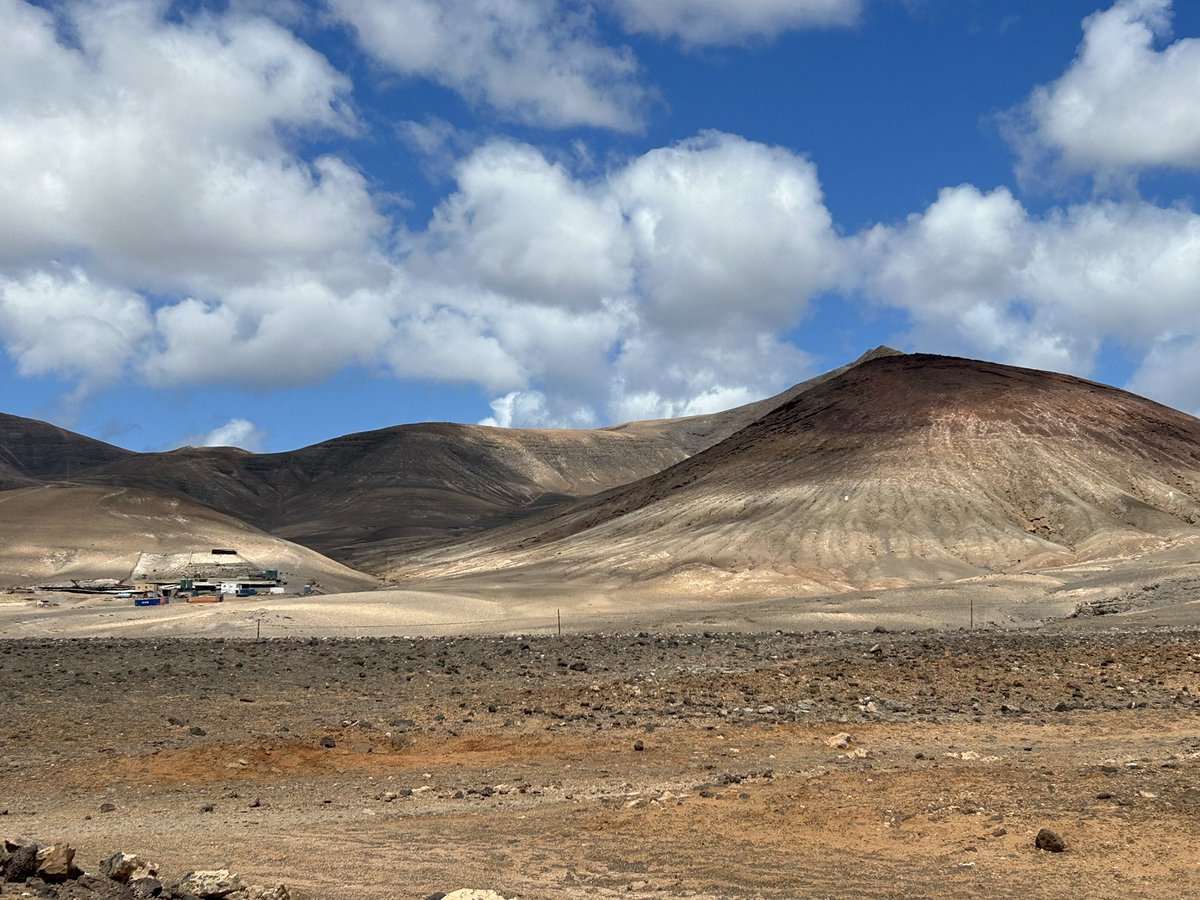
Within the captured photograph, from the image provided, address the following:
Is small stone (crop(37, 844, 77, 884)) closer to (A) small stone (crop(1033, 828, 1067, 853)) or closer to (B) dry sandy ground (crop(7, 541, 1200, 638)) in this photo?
(A) small stone (crop(1033, 828, 1067, 853))

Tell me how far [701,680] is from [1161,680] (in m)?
8.44

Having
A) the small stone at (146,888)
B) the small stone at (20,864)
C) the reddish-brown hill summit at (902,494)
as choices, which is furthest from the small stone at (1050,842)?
the reddish-brown hill summit at (902,494)

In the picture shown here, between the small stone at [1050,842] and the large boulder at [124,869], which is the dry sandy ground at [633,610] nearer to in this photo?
the small stone at [1050,842]

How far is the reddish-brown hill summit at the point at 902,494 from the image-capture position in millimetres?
71250

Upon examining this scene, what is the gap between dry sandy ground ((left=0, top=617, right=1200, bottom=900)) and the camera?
33.5 ft

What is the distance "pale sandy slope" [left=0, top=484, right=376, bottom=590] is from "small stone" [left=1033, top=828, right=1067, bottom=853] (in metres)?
70.1

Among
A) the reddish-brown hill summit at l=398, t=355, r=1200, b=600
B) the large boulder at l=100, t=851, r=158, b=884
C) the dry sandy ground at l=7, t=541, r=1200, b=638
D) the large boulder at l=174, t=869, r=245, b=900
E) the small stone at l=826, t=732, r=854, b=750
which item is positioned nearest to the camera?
the large boulder at l=174, t=869, r=245, b=900

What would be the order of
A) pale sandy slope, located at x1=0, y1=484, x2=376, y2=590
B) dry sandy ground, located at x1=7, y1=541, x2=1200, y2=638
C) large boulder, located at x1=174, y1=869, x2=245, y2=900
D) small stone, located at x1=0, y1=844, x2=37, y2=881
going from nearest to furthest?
1. small stone, located at x1=0, y1=844, x2=37, y2=881
2. large boulder, located at x1=174, y1=869, x2=245, y2=900
3. dry sandy ground, located at x1=7, y1=541, x2=1200, y2=638
4. pale sandy slope, located at x1=0, y1=484, x2=376, y2=590

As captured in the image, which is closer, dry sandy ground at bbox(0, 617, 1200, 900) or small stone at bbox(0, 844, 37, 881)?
small stone at bbox(0, 844, 37, 881)

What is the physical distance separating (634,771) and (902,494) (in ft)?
230

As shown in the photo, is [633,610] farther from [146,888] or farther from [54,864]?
[54,864]

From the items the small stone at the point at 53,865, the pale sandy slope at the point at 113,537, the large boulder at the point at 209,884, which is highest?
the pale sandy slope at the point at 113,537

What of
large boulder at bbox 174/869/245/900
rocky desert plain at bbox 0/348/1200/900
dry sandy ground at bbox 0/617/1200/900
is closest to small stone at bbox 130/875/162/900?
rocky desert plain at bbox 0/348/1200/900

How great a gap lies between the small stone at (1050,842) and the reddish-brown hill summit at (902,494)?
175 ft
